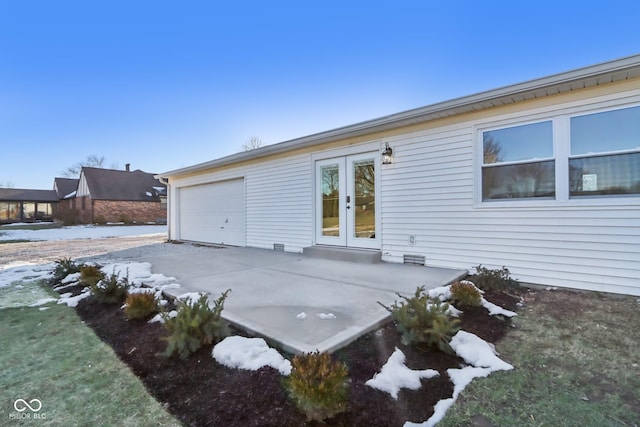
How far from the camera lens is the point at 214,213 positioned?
9992mm

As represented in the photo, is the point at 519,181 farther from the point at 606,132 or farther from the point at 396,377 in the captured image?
the point at 396,377

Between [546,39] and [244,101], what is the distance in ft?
29.0

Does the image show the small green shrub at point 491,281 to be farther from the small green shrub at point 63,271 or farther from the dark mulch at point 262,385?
the small green shrub at point 63,271

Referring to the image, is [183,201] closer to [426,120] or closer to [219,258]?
[219,258]

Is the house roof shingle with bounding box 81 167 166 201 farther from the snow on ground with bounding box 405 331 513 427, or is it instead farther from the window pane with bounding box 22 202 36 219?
the snow on ground with bounding box 405 331 513 427

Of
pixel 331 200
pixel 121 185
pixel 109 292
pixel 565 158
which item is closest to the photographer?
pixel 109 292

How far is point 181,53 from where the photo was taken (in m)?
8.95

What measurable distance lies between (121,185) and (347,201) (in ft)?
93.0

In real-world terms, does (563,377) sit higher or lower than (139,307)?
lower

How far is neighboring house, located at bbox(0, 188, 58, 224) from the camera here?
95.8ft

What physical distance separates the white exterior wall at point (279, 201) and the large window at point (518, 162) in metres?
3.64

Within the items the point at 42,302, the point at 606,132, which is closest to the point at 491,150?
the point at 606,132

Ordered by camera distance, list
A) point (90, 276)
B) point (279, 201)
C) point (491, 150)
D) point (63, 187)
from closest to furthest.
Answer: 1. point (90, 276)
2. point (491, 150)
3. point (279, 201)
4. point (63, 187)

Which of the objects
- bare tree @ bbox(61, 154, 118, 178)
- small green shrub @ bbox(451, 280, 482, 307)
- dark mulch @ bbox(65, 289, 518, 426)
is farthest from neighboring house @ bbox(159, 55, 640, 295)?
bare tree @ bbox(61, 154, 118, 178)
